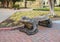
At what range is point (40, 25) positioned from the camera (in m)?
10.8

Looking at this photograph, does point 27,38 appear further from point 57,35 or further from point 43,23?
point 43,23

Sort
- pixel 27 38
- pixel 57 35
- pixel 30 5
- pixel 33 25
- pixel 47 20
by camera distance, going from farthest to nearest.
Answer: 1. pixel 30 5
2. pixel 47 20
3. pixel 33 25
4. pixel 57 35
5. pixel 27 38

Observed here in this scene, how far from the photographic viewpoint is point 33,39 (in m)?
7.76

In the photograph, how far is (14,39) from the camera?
7777 mm

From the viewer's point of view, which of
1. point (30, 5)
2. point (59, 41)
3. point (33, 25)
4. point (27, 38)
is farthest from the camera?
point (30, 5)

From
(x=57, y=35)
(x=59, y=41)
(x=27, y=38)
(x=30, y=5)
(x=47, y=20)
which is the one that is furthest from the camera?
(x=30, y=5)

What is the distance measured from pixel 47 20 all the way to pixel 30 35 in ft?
7.03

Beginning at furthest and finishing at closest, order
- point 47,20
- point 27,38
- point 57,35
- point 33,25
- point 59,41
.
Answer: point 47,20 → point 33,25 → point 57,35 → point 27,38 → point 59,41

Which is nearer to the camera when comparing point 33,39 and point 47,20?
point 33,39

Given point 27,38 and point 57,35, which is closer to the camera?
point 27,38

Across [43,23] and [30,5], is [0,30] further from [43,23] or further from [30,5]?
[30,5]

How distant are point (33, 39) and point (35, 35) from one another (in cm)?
74

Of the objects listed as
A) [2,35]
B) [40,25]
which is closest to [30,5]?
[40,25]

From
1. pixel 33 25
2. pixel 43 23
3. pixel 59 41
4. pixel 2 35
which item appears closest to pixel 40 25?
pixel 43 23
